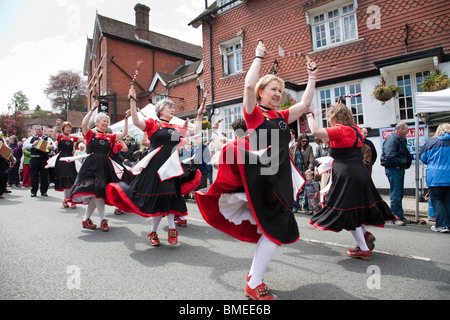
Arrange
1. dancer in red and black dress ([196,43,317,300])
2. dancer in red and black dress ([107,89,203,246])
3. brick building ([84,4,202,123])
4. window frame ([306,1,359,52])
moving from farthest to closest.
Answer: brick building ([84,4,202,123]) → window frame ([306,1,359,52]) → dancer in red and black dress ([107,89,203,246]) → dancer in red and black dress ([196,43,317,300])

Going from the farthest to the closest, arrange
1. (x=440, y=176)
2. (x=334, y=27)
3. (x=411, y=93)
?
(x=334, y=27)
(x=411, y=93)
(x=440, y=176)

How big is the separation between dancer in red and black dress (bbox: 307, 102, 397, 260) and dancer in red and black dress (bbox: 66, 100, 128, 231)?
3.48 m

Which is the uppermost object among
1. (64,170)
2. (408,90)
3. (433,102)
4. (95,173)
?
(408,90)

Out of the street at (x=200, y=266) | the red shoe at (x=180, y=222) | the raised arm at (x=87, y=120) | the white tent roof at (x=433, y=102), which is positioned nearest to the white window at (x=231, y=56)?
the white tent roof at (x=433, y=102)

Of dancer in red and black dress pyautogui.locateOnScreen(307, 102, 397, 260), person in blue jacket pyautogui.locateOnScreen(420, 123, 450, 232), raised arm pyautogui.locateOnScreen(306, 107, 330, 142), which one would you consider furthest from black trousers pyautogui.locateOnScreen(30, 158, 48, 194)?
person in blue jacket pyautogui.locateOnScreen(420, 123, 450, 232)

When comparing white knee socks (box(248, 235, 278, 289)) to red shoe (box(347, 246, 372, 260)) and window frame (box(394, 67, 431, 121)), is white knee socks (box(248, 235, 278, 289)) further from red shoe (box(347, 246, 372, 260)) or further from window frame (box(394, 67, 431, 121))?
window frame (box(394, 67, 431, 121))

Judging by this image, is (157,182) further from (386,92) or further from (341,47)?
(341,47)

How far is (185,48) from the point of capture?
104ft

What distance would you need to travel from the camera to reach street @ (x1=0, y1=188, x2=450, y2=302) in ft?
8.50

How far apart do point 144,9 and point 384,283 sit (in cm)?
3120

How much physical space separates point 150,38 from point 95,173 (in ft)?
88.1

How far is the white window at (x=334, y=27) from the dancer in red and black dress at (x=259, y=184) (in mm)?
10745

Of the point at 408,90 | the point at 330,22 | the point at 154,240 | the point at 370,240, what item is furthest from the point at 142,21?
the point at 370,240

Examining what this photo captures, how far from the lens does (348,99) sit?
37.5ft
